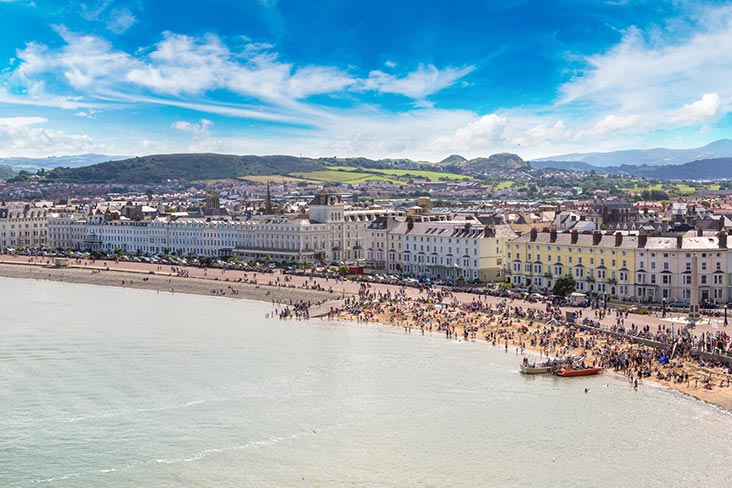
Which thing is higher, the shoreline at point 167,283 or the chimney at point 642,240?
the chimney at point 642,240

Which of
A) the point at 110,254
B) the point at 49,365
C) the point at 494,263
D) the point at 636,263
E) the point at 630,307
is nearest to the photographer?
the point at 49,365

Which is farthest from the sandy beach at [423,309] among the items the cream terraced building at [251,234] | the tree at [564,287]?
the cream terraced building at [251,234]

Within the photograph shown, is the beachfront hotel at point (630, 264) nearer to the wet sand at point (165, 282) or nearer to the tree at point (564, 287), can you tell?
the tree at point (564, 287)

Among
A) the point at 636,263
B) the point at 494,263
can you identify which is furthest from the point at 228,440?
the point at 494,263

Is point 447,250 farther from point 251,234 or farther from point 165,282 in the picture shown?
point 251,234

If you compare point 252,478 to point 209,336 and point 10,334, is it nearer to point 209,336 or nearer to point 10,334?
point 209,336

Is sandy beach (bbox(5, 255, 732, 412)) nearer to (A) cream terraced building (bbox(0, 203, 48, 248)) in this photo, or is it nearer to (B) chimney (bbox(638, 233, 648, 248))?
(B) chimney (bbox(638, 233, 648, 248))
